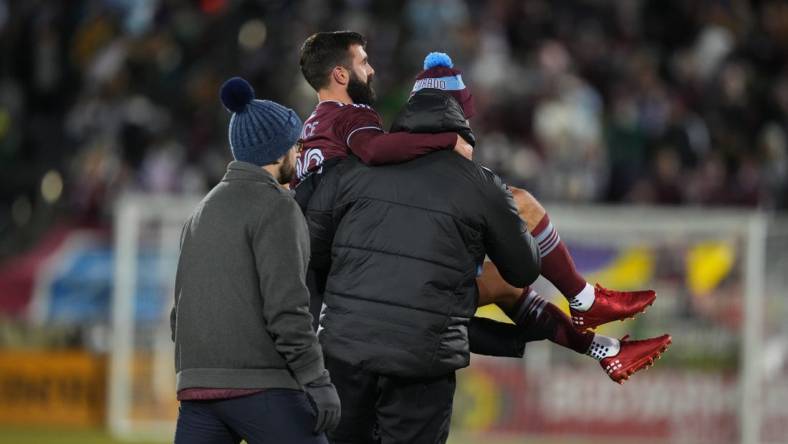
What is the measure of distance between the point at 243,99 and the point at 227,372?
40.1 inches

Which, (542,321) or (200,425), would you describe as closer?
(200,425)

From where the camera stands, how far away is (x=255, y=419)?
5.61m

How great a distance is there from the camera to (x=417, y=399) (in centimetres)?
627

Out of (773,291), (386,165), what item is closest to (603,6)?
(773,291)

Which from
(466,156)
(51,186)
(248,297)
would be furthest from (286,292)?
(51,186)

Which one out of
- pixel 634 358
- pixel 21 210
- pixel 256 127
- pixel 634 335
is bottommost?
pixel 634 358

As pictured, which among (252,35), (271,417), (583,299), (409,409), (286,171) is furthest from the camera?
(252,35)

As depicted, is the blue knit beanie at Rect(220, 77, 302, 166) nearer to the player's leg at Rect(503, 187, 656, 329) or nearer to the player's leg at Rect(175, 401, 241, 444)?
the player's leg at Rect(175, 401, 241, 444)

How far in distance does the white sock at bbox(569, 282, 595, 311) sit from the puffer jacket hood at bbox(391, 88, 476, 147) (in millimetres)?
979

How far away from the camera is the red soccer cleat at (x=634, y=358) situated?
6.94m

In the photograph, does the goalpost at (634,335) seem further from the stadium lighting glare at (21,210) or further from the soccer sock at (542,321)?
the soccer sock at (542,321)

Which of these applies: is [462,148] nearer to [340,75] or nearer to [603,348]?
[340,75]

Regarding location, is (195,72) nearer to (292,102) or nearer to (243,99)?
(292,102)

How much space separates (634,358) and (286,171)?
1.98 meters
